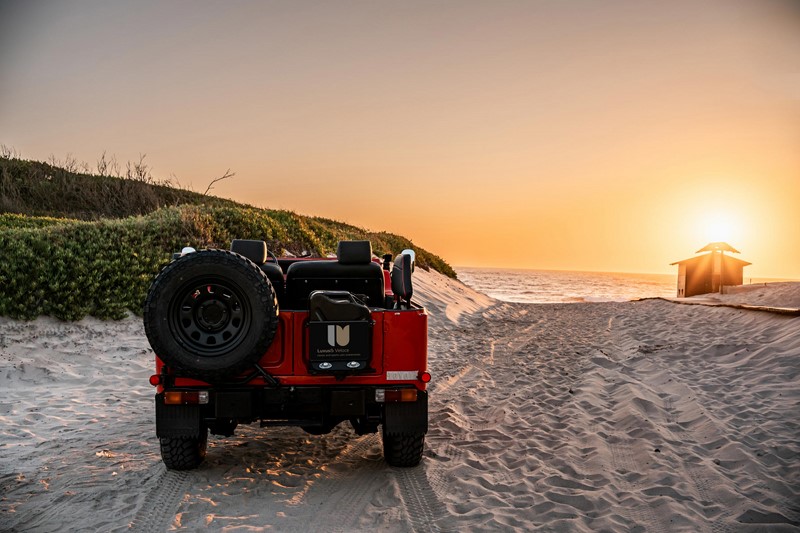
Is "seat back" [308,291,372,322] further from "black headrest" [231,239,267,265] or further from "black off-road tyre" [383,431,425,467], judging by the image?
"black headrest" [231,239,267,265]

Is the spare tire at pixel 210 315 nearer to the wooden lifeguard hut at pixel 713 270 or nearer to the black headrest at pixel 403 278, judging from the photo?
the black headrest at pixel 403 278

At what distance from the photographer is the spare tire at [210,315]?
4.56 m

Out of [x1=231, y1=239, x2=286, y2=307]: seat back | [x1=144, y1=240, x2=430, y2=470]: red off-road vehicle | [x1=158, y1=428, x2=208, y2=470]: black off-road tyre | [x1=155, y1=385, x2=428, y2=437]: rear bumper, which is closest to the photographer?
[x1=144, y1=240, x2=430, y2=470]: red off-road vehicle

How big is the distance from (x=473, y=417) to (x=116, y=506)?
4.54 meters

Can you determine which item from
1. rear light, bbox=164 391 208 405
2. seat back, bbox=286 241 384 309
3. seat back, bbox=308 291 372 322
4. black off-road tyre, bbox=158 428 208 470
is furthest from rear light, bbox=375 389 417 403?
black off-road tyre, bbox=158 428 208 470

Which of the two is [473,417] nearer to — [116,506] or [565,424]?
[565,424]

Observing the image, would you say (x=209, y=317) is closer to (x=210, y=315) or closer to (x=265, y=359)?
(x=210, y=315)

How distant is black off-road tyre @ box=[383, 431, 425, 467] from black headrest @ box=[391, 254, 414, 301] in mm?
1380

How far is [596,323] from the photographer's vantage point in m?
19.6

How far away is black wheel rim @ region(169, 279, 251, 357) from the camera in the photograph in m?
4.62

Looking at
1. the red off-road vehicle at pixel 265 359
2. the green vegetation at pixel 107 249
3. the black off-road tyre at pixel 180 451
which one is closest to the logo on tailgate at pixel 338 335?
the red off-road vehicle at pixel 265 359

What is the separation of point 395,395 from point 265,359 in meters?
1.20

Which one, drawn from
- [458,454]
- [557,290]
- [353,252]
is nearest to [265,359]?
[353,252]

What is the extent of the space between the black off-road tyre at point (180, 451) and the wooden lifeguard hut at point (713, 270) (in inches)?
1546
